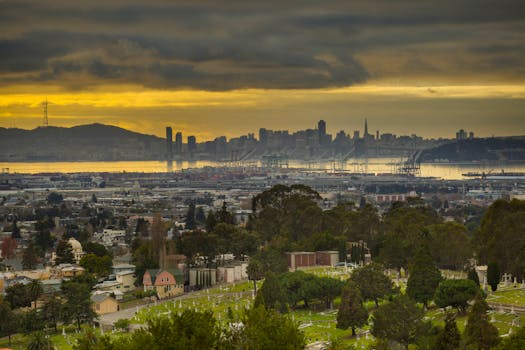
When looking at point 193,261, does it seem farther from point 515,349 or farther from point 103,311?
point 515,349

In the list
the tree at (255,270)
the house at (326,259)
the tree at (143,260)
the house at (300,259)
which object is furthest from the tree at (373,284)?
the tree at (143,260)

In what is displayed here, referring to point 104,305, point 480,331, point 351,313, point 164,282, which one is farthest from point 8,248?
point 480,331

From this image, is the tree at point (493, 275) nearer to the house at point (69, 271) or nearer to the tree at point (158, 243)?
the tree at point (158, 243)

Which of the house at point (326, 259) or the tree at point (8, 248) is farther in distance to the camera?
the tree at point (8, 248)

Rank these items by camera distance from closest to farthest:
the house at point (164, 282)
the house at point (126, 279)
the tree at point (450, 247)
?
the tree at point (450, 247)
the house at point (164, 282)
the house at point (126, 279)

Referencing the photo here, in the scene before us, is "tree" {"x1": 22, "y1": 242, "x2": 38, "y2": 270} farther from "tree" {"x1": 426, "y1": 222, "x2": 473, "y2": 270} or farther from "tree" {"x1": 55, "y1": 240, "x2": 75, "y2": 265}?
"tree" {"x1": 426, "y1": 222, "x2": 473, "y2": 270}

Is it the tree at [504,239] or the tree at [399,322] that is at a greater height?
the tree at [504,239]

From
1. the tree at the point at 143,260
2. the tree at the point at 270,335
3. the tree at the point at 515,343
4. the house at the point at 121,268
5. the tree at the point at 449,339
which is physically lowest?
the house at the point at 121,268

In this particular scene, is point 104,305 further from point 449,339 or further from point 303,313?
point 449,339
